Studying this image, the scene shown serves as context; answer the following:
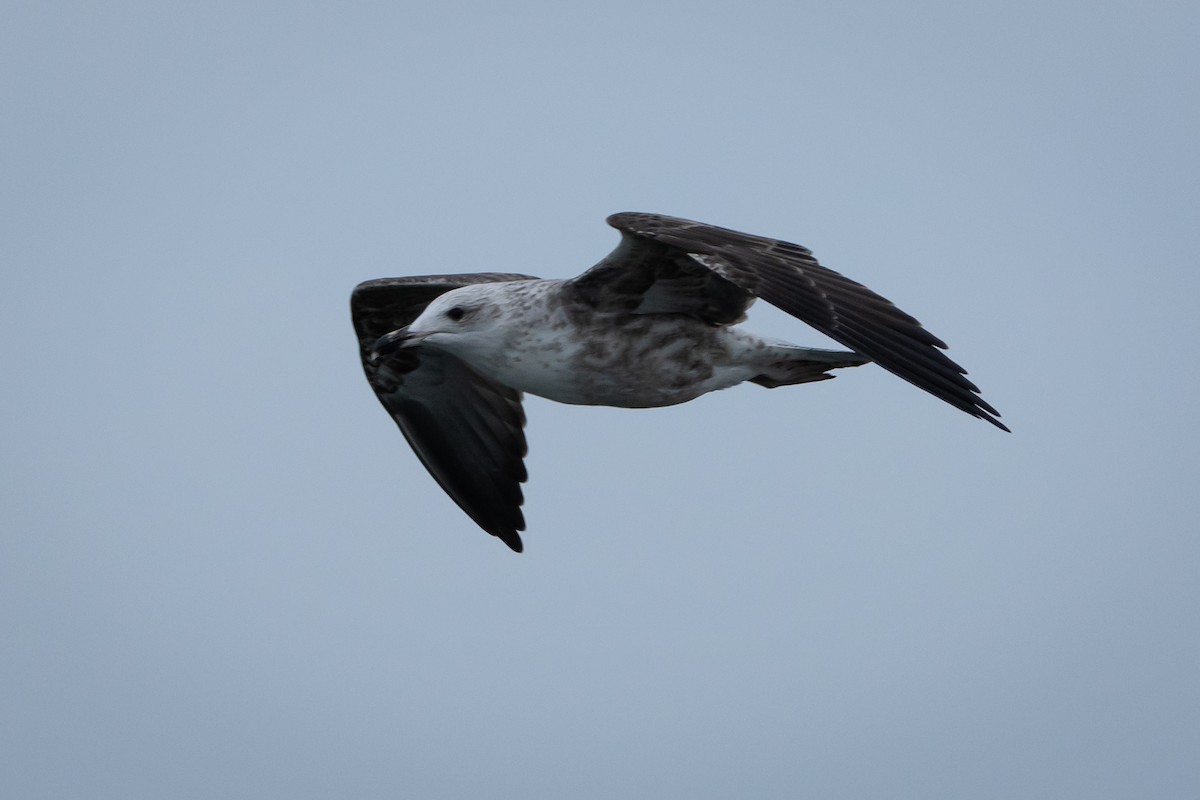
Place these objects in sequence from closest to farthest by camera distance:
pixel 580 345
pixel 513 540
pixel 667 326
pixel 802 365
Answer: pixel 580 345 < pixel 667 326 < pixel 802 365 < pixel 513 540

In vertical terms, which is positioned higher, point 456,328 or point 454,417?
point 456,328

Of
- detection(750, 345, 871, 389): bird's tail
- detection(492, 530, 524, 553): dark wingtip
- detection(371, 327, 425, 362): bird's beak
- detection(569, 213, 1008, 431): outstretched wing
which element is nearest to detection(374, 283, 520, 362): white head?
detection(371, 327, 425, 362): bird's beak

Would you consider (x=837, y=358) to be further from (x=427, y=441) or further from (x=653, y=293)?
(x=427, y=441)

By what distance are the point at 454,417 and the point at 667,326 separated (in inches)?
119

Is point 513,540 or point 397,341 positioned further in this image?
point 513,540

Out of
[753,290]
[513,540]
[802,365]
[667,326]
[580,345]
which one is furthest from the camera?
[513,540]

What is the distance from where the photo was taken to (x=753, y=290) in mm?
10945

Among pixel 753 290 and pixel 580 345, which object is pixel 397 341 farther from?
pixel 753 290

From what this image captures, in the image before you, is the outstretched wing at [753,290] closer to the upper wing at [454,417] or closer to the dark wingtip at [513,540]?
the upper wing at [454,417]

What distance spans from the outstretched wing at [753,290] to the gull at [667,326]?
10mm

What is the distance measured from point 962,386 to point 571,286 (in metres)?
2.74

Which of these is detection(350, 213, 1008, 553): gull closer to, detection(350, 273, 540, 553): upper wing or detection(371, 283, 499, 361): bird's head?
detection(371, 283, 499, 361): bird's head

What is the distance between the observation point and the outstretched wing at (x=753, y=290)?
10.8 metres

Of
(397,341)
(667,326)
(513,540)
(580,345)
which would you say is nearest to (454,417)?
(513,540)
